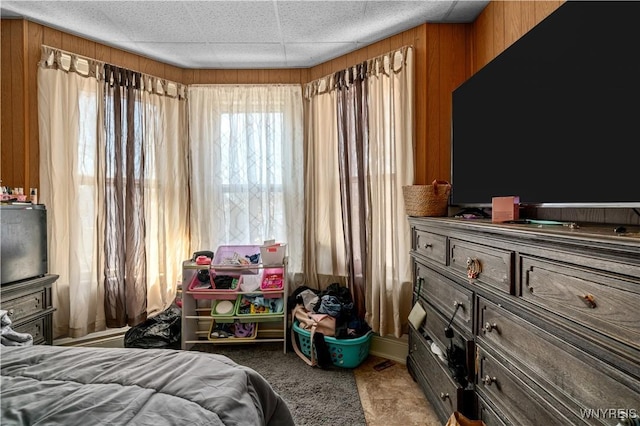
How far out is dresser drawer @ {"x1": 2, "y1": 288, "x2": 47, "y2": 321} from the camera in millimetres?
1667

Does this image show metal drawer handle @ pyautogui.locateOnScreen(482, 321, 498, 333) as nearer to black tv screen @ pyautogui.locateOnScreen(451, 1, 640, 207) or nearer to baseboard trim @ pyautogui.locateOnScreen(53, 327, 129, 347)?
black tv screen @ pyautogui.locateOnScreen(451, 1, 640, 207)

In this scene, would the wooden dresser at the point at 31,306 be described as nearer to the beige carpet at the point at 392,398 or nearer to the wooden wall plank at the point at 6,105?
the wooden wall plank at the point at 6,105

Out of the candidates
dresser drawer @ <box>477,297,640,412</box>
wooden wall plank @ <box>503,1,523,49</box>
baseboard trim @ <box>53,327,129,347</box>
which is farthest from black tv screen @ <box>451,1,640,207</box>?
baseboard trim @ <box>53,327,129,347</box>

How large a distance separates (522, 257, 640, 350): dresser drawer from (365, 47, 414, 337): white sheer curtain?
134cm

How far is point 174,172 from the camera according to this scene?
9.02 ft

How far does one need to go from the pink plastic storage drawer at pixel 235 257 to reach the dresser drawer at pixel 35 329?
106cm

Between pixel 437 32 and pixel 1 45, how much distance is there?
120 inches

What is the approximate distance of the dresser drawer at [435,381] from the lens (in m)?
1.40

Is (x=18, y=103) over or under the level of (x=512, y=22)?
under

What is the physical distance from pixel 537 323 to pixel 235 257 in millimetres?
2106

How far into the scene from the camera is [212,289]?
8.21 ft

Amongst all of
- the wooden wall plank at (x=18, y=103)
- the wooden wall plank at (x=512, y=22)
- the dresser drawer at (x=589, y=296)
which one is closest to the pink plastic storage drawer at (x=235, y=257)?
the wooden wall plank at (x=18, y=103)

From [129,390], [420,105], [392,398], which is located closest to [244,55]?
[420,105]

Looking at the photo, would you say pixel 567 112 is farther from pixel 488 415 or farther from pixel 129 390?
pixel 129 390
